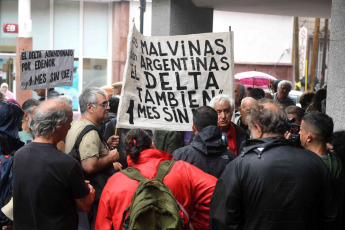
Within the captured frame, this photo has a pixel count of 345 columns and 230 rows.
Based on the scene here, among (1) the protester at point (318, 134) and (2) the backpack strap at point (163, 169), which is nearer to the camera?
(2) the backpack strap at point (163, 169)

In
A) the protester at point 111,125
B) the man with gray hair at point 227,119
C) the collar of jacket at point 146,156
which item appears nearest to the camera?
the collar of jacket at point 146,156

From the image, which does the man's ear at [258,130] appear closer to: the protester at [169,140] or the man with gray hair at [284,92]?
the protester at [169,140]

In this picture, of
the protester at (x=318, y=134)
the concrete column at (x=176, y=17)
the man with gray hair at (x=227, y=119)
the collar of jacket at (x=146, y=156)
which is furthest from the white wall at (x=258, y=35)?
the collar of jacket at (x=146, y=156)

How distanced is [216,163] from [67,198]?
4.68 feet

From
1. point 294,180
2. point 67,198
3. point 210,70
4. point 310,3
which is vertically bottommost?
point 67,198

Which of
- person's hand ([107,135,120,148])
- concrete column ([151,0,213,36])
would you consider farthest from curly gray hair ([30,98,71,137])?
concrete column ([151,0,213,36])

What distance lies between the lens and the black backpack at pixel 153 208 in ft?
11.4

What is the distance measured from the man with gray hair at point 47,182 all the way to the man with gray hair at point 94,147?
2.82ft

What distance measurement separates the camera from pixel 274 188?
3.34 m

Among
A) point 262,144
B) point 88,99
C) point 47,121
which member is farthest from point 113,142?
point 262,144

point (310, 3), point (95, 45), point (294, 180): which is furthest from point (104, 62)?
point (294, 180)

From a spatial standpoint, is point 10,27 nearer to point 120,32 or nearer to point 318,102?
point 120,32

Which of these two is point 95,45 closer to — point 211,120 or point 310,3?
point 310,3

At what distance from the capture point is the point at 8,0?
18.7 meters
